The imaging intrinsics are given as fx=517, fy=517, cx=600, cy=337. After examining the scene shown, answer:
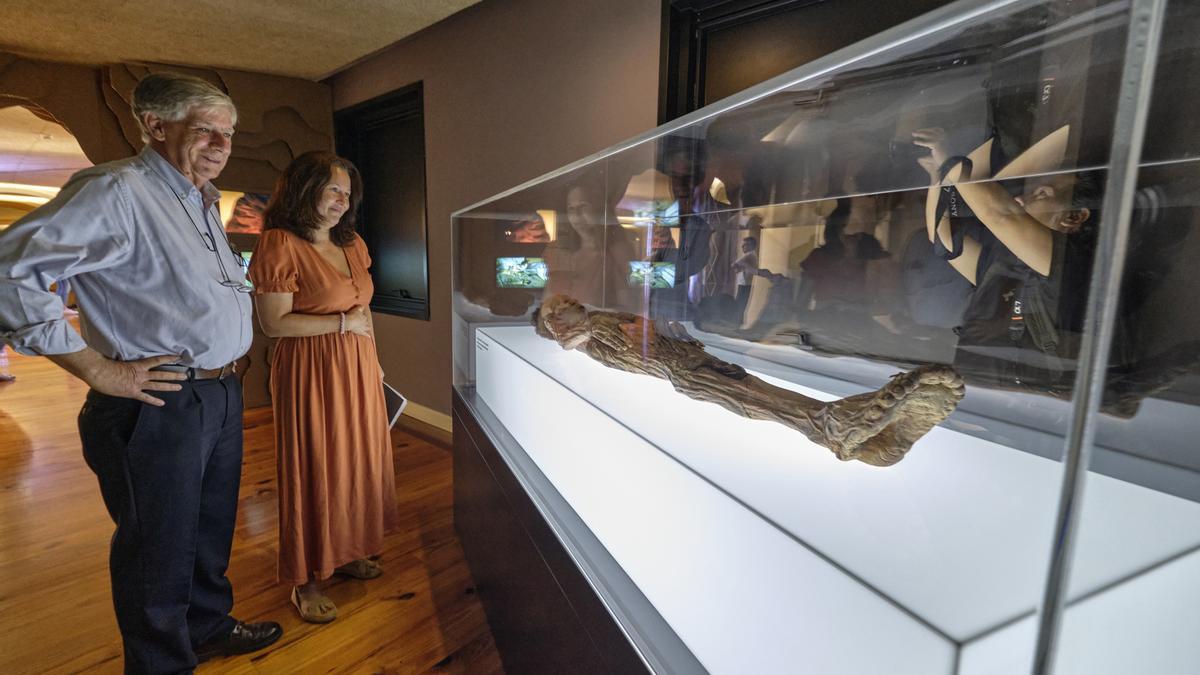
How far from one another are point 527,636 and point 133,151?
3956mm

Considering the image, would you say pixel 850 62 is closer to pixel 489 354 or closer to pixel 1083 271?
pixel 1083 271

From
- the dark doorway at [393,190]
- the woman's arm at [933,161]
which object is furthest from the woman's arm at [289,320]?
the dark doorway at [393,190]

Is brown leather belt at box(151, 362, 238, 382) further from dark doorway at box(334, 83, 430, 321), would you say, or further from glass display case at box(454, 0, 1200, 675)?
dark doorway at box(334, 83, 430, 321)

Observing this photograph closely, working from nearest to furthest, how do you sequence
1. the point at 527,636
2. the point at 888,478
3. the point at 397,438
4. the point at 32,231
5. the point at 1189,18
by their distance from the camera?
1. the point at 1189,18
2. the point at 888,478
3. the point at 32,231
4. the point at 527,636
5. the point at 397,438

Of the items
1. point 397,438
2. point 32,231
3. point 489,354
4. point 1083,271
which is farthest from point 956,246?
point 397,438

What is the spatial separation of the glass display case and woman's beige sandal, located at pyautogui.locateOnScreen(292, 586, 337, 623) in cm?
82

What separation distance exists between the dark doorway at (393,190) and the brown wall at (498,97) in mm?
101

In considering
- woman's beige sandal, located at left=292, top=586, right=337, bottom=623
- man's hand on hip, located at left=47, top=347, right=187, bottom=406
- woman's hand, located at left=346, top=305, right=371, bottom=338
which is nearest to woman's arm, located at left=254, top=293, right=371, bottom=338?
woman's hand, located at left=346, top=305, right=371, bottom=338

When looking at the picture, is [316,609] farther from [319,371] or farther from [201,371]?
[201,371]

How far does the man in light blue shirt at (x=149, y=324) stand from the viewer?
0.96m

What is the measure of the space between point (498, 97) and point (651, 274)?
1932 millimetres

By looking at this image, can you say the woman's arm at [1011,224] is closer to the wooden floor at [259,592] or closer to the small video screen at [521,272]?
the small video screen at [521,272]

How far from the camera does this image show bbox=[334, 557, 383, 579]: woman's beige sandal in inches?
69.6

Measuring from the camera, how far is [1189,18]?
35 cm
